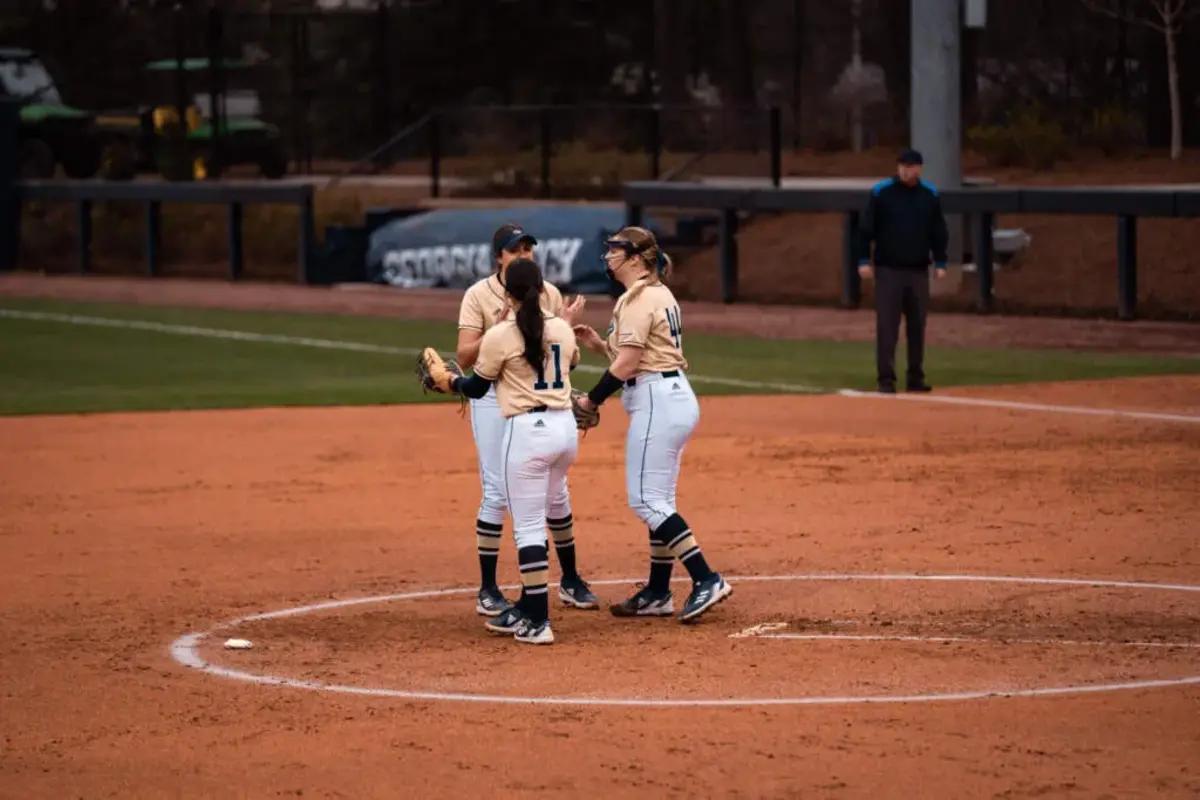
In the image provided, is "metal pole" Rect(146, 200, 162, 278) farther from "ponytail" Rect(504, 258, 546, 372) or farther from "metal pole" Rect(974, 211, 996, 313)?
"ponytail" Rect(504, 258, 546, 372)

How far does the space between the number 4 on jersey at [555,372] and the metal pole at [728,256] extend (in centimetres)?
1980

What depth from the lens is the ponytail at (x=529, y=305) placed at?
31.5ft

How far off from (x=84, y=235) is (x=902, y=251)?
20435 mm

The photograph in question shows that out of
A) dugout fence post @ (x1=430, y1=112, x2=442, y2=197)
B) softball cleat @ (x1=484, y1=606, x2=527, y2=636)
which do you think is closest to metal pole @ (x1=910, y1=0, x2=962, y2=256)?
dugout fence post @ (x1=430, y1=112, x2=442, y2=197)

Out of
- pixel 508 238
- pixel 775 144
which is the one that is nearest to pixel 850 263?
pixel 775 144

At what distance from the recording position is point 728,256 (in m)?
29.6

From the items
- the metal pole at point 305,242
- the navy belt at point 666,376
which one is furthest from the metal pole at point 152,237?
the navy belt at point 666,376

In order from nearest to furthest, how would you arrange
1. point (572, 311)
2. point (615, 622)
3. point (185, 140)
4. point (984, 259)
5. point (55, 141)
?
1. point (572, 311)
2. point (615, 622)
3. point (984, 259)
4. point (185, 140)
5. point (55, 141)

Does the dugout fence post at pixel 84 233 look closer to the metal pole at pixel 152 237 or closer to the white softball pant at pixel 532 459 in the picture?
the metal pole at pixel 152 237

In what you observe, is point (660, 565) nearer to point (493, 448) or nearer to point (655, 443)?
point (655, 443)

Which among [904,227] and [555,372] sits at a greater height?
[904,227]

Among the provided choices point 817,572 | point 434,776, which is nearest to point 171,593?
point 817,572

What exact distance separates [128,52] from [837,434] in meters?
39.3

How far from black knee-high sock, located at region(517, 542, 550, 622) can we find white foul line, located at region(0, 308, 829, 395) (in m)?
10.5
